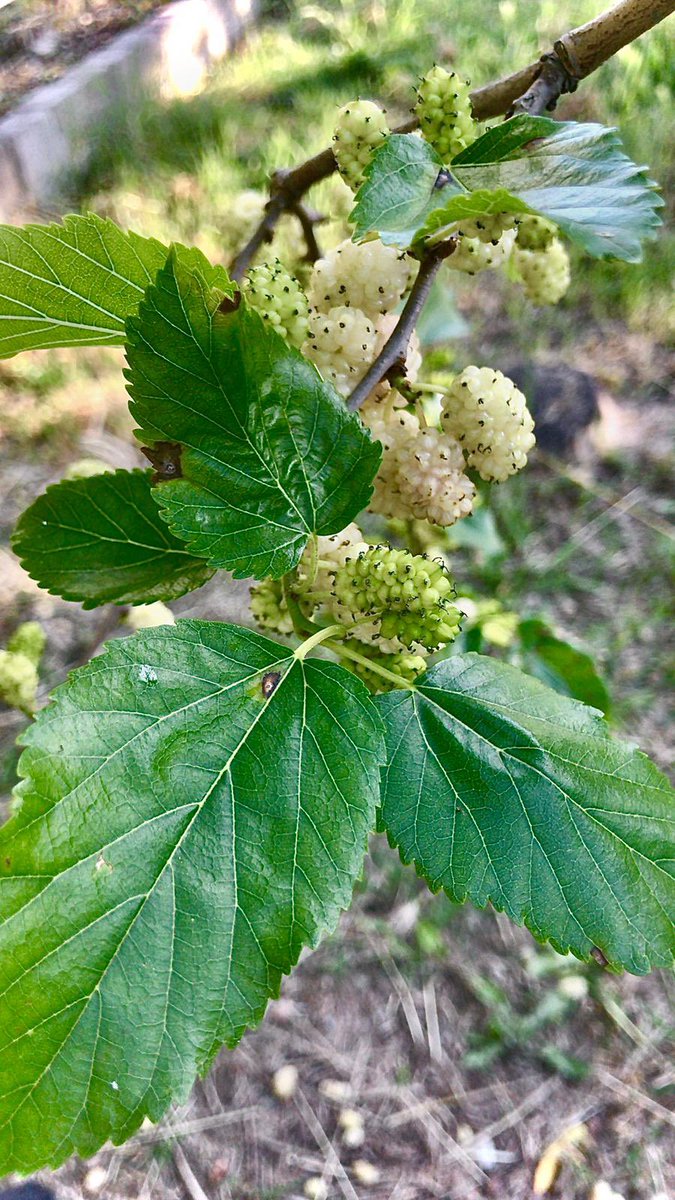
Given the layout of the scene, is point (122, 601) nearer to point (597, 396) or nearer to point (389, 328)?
point (389, 328)

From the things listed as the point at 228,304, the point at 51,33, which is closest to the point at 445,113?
the point at 228,304

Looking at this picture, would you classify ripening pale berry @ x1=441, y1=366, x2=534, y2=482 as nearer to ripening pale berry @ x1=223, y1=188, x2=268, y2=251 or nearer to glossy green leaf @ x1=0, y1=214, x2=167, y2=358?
glossy green leaf @ x1=0, y1=214, x2=167, y2=358

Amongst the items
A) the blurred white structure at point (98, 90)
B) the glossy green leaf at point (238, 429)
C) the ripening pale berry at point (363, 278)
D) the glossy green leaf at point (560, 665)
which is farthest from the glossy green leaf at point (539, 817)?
the blurred white structure at point (98, 90)

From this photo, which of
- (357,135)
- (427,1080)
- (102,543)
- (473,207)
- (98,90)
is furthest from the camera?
(98,90)

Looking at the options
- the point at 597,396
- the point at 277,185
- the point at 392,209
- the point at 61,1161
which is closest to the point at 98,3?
the point at 597,396

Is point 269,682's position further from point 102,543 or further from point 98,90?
point 98,90
